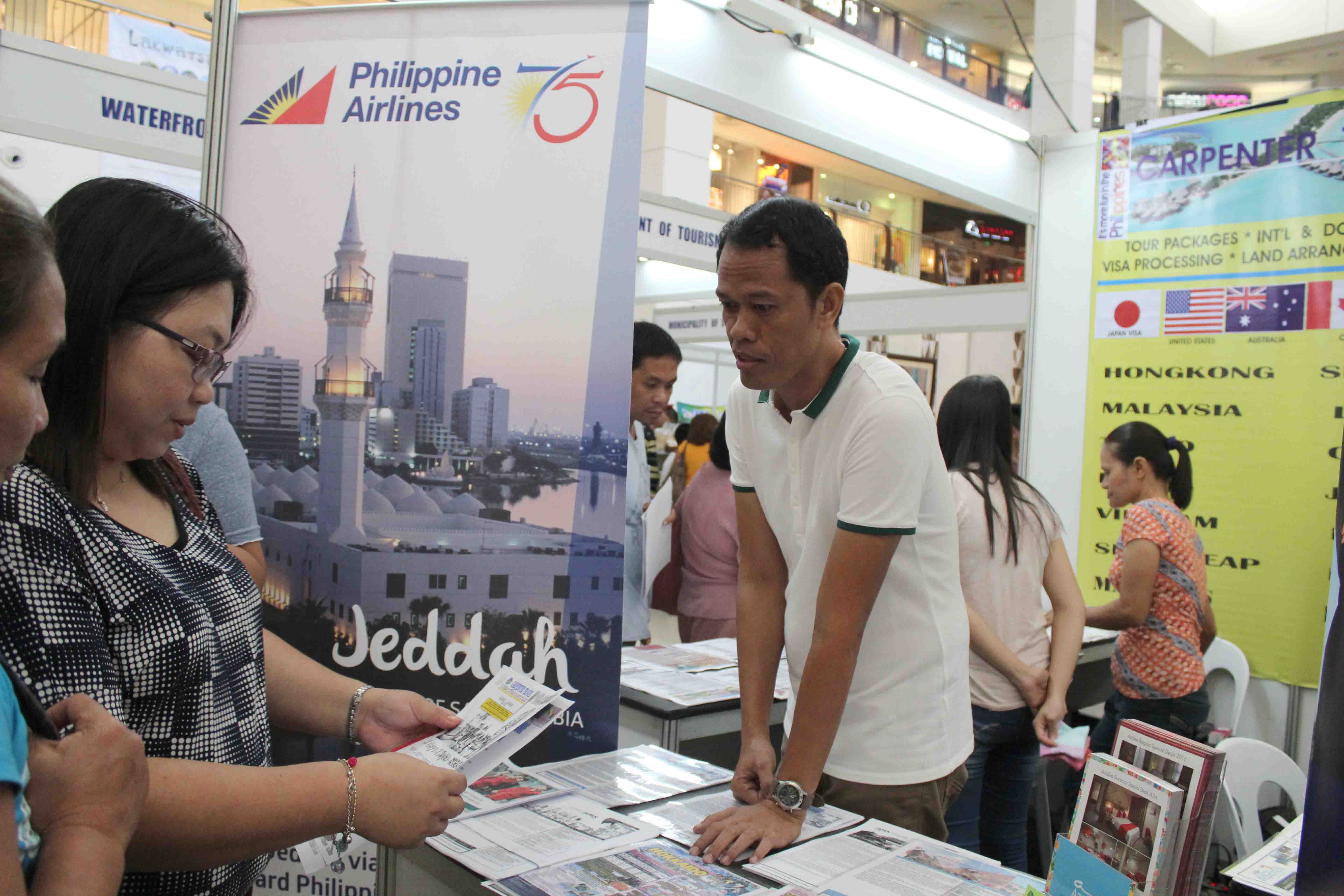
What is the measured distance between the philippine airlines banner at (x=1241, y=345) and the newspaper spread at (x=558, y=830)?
369 cm

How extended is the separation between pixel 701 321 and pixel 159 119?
5.04m

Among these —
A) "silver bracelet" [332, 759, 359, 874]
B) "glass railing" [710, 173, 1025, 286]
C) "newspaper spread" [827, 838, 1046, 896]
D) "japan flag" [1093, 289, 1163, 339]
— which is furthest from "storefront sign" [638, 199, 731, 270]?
"glass railing" [710, 173, 1025, 286]

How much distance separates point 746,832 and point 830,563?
0.41 meters

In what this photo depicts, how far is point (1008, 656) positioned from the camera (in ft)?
7.60

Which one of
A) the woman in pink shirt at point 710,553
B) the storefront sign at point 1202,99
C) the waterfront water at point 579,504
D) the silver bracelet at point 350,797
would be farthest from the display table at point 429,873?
the storefront sign at point 1202,99

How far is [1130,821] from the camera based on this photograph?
1091 mm

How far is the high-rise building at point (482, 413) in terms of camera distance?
2053mm

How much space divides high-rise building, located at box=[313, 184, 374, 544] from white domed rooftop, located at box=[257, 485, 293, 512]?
10cm

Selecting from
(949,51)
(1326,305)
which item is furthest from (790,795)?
(949,51)

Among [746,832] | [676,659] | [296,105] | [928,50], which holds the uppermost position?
[928,50]

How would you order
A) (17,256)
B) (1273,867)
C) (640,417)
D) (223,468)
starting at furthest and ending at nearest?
(640,417), (223,468), (1273,867), (17,256)

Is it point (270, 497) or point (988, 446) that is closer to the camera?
point (270, 497)

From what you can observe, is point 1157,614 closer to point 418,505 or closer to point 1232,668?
point 1232,668

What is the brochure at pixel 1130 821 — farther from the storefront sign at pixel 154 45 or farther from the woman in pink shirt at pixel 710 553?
the storefront sign at pixel 154 45
